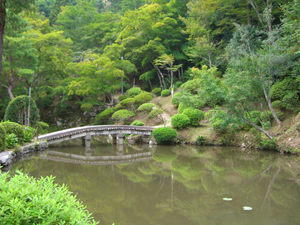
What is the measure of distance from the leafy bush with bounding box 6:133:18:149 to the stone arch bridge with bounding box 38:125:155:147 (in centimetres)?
264

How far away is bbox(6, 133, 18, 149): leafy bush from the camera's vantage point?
10327 mm

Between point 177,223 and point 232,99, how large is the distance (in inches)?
330

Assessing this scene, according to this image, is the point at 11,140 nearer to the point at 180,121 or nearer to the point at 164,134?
the point at 164,134

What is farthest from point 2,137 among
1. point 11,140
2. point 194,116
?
point 194,116

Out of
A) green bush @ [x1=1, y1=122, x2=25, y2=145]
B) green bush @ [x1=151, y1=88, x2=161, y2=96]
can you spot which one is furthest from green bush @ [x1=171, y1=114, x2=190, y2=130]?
green bush @ [x1=151, y1=88, x2=161, y2=96]

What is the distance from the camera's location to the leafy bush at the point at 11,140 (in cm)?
1033

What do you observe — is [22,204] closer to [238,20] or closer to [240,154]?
[240,154]

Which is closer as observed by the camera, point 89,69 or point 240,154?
point 240,154

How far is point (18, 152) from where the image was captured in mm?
10664

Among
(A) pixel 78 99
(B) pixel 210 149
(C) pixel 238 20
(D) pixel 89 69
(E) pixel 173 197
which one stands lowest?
(B) pixel 210 149

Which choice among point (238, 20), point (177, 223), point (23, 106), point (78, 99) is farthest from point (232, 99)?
point (78, 99)

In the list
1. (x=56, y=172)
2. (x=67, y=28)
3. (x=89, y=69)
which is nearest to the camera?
(x=56, y=172)

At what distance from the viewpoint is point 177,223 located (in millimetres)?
4633

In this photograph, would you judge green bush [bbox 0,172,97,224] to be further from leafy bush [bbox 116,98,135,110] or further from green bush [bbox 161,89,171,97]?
green bush [bbox 161,89,171,97]
